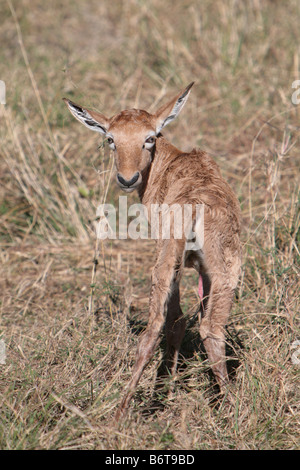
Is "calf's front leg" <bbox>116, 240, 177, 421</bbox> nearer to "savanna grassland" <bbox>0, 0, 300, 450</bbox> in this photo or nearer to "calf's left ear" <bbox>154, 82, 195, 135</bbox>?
"savanna grassland" <bbox>0, 0, 300, 450</bbox>

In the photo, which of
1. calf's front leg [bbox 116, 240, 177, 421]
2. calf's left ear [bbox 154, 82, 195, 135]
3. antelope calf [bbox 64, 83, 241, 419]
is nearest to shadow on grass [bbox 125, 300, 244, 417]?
antelope calf [bbox 64, 83, 241, 419]

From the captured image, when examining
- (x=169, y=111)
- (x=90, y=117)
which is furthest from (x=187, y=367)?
(x=90, y=117)

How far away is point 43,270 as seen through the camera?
22.0 feet

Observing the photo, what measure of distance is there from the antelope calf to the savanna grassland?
0.30 metres

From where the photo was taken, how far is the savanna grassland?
4.27 meters

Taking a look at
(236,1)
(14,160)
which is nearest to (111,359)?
(14,160)

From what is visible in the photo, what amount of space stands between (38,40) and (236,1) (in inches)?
140

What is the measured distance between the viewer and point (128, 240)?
7.31 metres

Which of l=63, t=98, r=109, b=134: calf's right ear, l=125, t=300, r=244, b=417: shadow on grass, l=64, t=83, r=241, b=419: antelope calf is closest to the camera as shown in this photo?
l=64, t=83, r=241, b=419: antelope calf

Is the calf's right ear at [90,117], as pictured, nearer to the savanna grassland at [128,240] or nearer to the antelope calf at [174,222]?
the antelope calf at [174,222]

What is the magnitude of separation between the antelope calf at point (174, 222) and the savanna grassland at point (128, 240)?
302mm

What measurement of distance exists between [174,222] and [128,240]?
125 inches

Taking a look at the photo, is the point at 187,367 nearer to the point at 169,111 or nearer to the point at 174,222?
the point at 174,222

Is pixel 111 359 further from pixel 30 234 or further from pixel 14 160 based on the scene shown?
pixel 14 160
